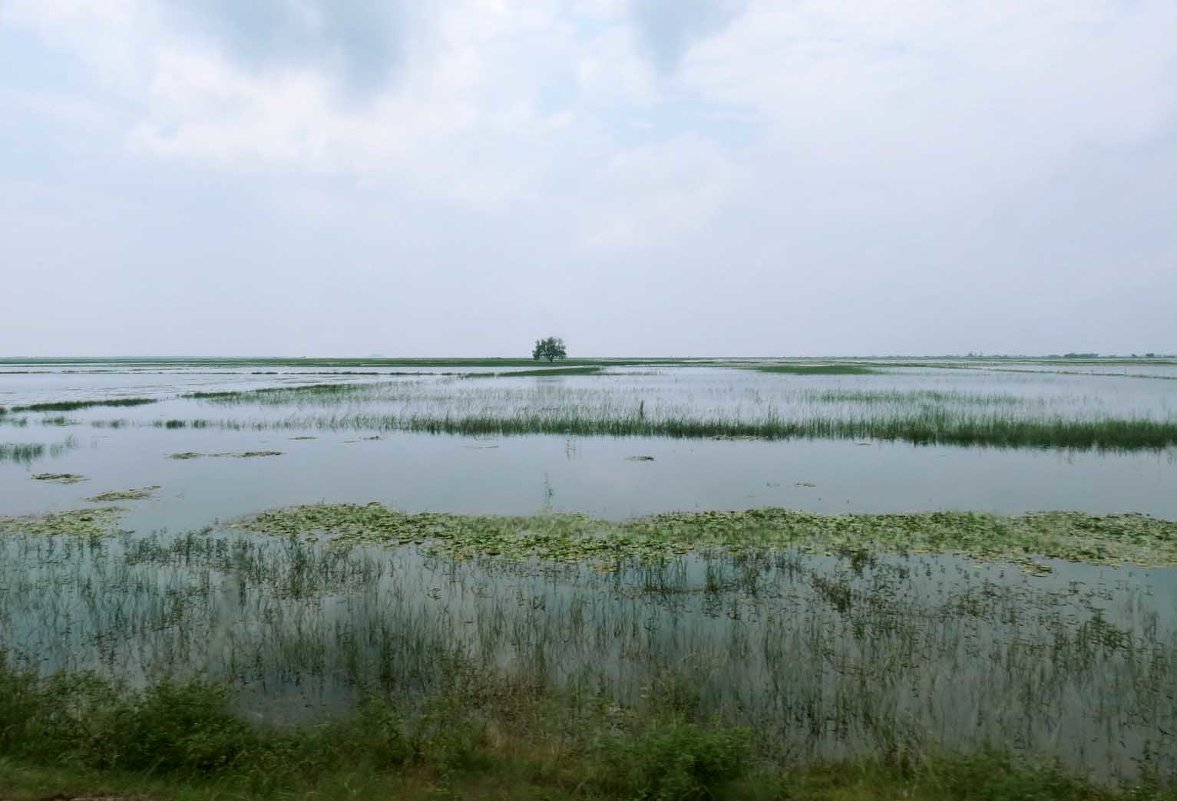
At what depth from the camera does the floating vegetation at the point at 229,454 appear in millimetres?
17828

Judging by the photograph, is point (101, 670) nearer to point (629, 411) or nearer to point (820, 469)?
point (820, 469)

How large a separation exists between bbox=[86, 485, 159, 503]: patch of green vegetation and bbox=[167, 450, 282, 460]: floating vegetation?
13.3ft

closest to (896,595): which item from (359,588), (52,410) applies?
(359,588)

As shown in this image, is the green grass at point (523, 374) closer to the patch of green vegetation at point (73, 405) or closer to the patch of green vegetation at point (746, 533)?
the patch of green vegetation at point (73, 405)

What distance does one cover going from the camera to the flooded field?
5332 millimetres

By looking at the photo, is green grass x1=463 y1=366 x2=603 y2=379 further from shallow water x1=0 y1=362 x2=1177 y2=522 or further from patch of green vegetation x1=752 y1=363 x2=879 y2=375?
shallow water x1=0 y1=362 x2=1177 y2=522

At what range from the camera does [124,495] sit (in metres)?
13.2

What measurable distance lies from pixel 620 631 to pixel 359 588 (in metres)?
3.50

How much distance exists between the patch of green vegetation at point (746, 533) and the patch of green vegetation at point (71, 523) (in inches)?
87.1

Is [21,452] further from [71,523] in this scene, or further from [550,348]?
[550,348]

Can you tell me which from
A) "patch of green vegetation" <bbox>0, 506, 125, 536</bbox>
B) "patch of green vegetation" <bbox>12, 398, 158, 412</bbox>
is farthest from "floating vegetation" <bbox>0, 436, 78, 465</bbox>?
"patch of green vegetation" <bbox>12, 398, 158, 412</bbox>

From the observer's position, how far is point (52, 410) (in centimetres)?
2938

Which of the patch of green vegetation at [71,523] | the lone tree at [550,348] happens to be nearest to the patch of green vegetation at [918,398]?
the patch of green vegetation at [71,523]

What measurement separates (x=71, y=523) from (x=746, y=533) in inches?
454
